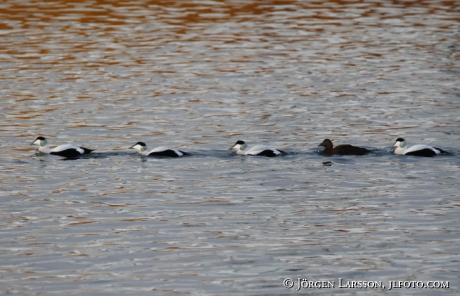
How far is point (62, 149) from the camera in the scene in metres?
19.2

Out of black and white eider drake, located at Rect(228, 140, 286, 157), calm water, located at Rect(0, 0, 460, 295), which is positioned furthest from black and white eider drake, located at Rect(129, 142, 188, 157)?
black and white eider drake, located at Rect(228, 140, 286, 157)

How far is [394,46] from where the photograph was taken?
32.6 meters

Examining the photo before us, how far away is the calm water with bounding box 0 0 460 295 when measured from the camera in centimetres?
1234

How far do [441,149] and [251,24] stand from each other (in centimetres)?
1981

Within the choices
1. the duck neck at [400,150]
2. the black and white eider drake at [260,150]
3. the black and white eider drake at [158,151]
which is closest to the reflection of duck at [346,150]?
the duck neck at [400,150]

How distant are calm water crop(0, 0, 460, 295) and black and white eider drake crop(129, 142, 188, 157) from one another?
195 millimetres

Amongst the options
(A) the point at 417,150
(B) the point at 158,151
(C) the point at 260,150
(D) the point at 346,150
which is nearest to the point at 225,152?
(C) the point at 260,150

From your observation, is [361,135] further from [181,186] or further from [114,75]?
[114,75]

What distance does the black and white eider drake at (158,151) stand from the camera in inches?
742

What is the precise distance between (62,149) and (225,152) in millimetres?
3298

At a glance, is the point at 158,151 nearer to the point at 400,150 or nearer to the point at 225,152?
the point at 225,152

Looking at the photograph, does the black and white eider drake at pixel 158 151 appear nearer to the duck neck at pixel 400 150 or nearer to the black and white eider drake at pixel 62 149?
the black and white eider drake at pixel 62 149

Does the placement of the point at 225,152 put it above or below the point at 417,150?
below

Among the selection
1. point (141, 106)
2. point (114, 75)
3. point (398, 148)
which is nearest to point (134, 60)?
point (114, 75)
